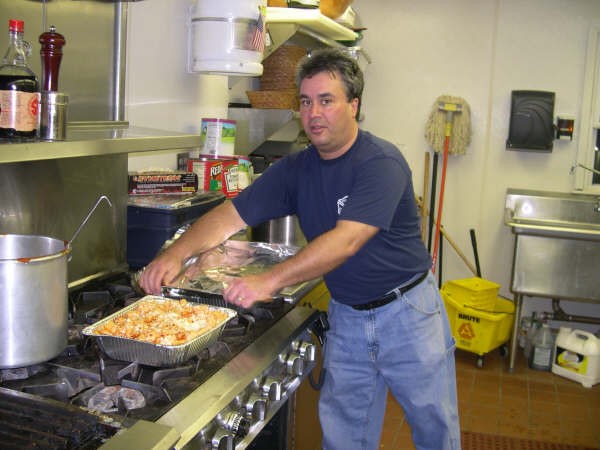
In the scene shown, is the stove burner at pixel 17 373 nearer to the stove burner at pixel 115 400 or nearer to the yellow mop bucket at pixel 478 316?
the stove burner at pixel 115 400

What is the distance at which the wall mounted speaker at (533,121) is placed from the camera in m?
4.41

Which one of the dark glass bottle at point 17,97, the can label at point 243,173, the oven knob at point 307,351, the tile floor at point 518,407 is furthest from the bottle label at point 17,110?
the tile floor at point 518,407

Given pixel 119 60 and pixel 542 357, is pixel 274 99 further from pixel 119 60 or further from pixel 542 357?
pixel 542 357

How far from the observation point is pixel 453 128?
4562 mm

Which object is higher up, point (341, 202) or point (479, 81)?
point (479, 81)

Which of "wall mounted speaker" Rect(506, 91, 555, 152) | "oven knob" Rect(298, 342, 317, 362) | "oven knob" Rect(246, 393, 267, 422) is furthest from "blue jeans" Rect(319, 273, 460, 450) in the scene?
"wall mounted speaker" Rect(506, 91, 555, 152)

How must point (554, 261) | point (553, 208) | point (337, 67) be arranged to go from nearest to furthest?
point (337, 67), point (554, 261), point (553, 208)

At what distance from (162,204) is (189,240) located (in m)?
0.24

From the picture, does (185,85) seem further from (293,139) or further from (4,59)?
(4,59)

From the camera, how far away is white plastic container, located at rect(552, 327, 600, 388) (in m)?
3.81

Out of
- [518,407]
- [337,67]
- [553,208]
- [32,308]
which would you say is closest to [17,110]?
[32,308]

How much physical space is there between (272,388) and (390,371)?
21.3 inches

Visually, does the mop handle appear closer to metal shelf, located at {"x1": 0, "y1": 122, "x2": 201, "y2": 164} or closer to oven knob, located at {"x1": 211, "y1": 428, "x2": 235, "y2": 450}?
metal shelf, located at {"x1": 0, "y1": 122, "x2": 201, "y2": 164}

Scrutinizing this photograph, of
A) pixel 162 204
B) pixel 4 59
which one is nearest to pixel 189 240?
pixel 162 204
